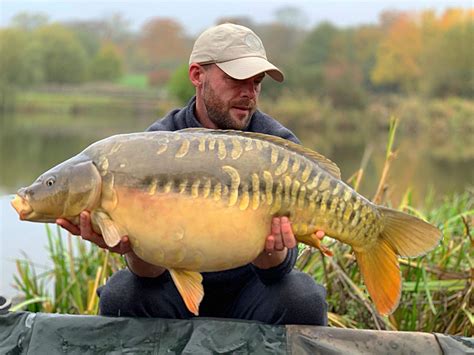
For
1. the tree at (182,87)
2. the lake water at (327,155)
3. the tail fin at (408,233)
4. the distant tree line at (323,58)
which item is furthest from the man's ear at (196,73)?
the tree at (182,87)

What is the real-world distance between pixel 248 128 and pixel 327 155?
10.2 metres

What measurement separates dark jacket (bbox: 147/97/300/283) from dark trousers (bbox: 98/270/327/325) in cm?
2

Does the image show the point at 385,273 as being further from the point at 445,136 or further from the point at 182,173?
the point at 445,136

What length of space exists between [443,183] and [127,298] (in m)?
8.14

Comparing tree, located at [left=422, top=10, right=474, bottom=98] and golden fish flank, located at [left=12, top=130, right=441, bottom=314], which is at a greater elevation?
golden fish flank, located at [left=12, top=130, right=441, bottom=314]

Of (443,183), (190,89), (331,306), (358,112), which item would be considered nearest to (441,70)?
(358,112)

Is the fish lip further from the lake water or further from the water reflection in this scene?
the water reflection

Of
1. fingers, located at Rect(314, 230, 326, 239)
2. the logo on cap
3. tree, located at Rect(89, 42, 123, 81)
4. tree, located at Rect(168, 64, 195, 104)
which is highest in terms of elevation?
the logo on cap

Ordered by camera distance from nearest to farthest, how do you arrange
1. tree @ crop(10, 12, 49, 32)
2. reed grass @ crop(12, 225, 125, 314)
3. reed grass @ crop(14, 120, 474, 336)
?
1. reed grass @ crop(14, 120, 474, 336)
2. reed grass @ crop(12, 225, 125, 314)
3. tree @ crop(10, 12, 49, 32)

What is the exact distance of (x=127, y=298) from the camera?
1.84 meters

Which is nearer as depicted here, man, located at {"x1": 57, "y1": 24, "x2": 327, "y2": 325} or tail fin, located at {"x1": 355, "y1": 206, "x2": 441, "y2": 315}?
tail fin, located at {"x1": 355, "y1": 206, "x2": 441, "y2": 315}

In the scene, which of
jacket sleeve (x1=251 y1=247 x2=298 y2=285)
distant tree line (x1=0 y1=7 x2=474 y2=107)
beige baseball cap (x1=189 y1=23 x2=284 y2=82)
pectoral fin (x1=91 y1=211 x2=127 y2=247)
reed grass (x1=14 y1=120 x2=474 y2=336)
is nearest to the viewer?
pectoral fin (x1=91 y1=211 x2=127 y2=247)

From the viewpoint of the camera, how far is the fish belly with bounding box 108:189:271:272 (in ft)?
4.83

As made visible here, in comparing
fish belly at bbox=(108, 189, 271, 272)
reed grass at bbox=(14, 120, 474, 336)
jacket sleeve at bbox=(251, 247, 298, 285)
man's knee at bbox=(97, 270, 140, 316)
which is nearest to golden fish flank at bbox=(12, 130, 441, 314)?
fish belly at bbox=(108, 189, 271, 272)
